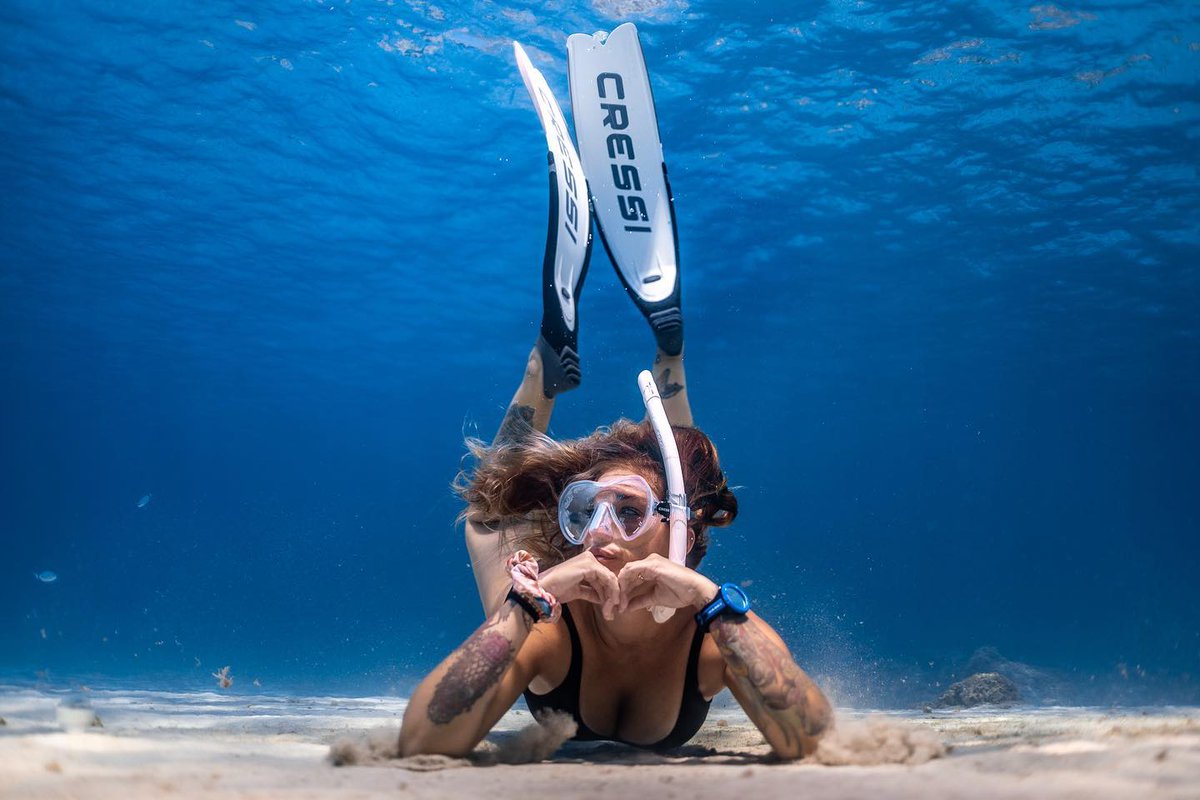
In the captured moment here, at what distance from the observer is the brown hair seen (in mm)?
4156

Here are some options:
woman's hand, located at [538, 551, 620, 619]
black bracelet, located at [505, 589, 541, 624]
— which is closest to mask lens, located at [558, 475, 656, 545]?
woman's hand, located at [538, 551, 620, 619]

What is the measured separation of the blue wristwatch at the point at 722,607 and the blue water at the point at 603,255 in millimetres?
13249

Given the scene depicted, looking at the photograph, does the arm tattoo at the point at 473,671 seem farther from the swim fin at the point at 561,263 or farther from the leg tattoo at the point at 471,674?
the swim fin at the point at 561,263

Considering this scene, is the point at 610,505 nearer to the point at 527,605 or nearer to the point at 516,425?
the point at 527,605

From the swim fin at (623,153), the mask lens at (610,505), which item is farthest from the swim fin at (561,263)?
the mask lens at (610,505)

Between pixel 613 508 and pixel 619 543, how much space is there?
173 mm

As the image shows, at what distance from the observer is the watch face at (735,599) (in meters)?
3.25

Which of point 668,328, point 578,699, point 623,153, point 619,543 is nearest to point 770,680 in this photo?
point 619,543

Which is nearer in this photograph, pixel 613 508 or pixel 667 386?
pixel 613 508

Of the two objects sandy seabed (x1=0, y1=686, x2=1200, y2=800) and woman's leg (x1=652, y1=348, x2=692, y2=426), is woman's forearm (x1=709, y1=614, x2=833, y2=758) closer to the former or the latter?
sandy seabed (x1=0, y1=686, x2=1200, y2=800)

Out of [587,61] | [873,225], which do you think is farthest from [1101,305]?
[587,61]

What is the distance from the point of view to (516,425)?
586cm

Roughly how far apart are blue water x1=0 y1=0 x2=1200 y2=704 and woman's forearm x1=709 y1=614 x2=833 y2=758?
516 inches

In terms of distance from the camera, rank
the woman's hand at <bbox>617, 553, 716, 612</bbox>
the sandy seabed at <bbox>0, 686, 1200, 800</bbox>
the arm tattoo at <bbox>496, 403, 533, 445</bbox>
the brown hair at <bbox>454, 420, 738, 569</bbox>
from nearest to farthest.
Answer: the sandy seabed at <bbox>0, 686, 1200, 800</bbox>, the woman's hand at <bbox>617, 553, 716, 612</bbox>, the brown hair at <bbox>454, 420, 738, 569</bbox>, the arm tattoo at <bbox>496, 403, 533, 445</bbox>
